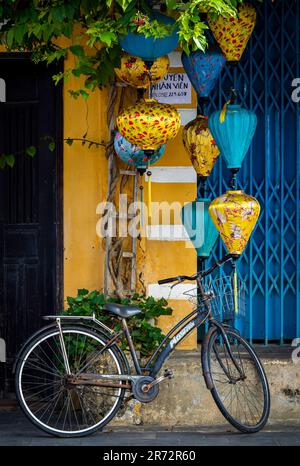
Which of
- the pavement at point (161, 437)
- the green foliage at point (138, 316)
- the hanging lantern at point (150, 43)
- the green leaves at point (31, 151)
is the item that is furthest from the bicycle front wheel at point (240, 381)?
the green leaves at point (31, 151)

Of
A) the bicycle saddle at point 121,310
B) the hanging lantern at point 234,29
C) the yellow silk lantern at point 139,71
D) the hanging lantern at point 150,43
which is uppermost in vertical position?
the hanging lantern at point 234,29

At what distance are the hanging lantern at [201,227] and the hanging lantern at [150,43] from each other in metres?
1.24

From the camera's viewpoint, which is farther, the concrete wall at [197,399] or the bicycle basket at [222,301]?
the concrete wall at [197,399]

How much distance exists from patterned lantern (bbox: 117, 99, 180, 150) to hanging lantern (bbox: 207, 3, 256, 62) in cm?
67

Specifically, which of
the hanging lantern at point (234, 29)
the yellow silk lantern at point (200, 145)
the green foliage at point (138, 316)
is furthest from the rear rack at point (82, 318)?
the hanging lantern at point (234, 29)

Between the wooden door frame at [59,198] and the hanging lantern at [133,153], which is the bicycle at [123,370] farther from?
the hanging lantern at [133,153]

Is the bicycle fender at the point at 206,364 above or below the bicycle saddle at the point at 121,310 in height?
below

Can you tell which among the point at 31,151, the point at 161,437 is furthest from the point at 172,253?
the point at 161,437

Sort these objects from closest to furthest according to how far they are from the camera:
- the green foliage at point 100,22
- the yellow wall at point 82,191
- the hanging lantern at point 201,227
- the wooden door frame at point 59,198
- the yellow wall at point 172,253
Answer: the green foliage at point 100,22, the hanging lantern at point 201,227, the yellow wall at point 172,253, the yellow wall at point 82,191, the wooden door frame at point 59,198

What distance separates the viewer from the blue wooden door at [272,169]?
7621 millimetres

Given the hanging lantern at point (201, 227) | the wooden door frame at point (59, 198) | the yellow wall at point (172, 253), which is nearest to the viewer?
the hanging lantern at point (201, 227)

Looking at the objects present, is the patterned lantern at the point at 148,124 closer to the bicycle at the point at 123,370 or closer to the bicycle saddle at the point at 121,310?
the bicycle at the point at 123,370

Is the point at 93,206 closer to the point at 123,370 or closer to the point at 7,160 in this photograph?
the point at 7,160

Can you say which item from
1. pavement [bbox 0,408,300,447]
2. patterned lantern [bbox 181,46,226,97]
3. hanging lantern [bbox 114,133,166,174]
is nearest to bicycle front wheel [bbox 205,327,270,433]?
pavement [bbox 0,408,300,447]
